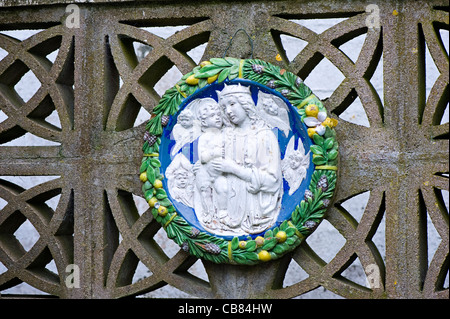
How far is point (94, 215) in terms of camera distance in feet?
15.9

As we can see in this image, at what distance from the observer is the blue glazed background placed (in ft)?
14.9

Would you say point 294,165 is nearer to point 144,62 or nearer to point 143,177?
point 143,177

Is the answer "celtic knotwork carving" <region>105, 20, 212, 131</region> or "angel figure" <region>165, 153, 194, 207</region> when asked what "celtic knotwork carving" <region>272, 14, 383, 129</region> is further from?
"angel figure" <region>165, 153, 194, 207</region>

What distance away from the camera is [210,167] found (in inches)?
182

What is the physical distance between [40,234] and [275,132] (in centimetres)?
132

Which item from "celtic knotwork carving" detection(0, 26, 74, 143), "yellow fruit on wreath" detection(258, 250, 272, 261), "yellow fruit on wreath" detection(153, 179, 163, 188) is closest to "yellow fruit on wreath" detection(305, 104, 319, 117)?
"yellow fruit on wreath" detection(258, 250, 272, 261)

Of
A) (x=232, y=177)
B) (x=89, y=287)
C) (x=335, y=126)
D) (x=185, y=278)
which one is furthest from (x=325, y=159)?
(x=89, y=287)

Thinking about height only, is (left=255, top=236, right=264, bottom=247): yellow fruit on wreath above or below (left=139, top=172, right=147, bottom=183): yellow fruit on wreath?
below

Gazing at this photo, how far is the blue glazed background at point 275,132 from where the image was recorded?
4.54 m

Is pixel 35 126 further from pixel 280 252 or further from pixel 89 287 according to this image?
pixel 280 252

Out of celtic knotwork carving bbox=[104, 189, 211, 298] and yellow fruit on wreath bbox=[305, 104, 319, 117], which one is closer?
yellow fruit on wreath bbox=[305, 104, 319, 117]

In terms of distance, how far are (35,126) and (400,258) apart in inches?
76.0

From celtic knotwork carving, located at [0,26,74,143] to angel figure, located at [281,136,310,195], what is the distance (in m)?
1.14

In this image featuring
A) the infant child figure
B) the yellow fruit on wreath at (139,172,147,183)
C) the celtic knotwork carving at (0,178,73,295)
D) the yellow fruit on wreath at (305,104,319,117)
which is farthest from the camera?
the celtic knotwork carving at (0,178,73,295)
